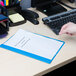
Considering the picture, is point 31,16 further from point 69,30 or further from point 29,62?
point 29,62

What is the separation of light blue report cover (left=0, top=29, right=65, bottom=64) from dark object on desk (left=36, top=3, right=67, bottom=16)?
34 centimetres

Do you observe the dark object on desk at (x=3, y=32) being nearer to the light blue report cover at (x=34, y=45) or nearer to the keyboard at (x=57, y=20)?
the light blue report cover at (x=34, y=45)

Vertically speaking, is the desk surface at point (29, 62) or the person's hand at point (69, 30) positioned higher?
the person's hand at point (69, 30)

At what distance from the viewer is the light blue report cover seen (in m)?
0.81

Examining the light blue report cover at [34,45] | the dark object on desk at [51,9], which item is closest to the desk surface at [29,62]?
the light blue report cover at [34,45]

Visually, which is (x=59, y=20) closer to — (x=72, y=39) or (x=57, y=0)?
(x=72, y=39)

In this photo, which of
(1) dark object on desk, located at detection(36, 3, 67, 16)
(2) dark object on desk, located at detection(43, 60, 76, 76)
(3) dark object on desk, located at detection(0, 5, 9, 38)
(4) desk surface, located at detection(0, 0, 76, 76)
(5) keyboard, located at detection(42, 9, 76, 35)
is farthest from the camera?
Answer: (2) dark object on desk, located at detection(43, 60, 76, 76)

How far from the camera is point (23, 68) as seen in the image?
2.39ft

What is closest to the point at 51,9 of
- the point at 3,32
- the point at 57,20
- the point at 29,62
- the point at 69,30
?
the point at 57,20

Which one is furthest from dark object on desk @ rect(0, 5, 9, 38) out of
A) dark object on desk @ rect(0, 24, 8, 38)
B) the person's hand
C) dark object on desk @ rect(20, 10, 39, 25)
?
the person's hand

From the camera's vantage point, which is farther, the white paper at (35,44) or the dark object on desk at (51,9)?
the dark object on desk at (51,9)

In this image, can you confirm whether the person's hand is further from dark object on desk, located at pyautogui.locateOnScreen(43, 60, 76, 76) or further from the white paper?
dark object on desk, located at pyautogui.locateOnScreen(43, 60, 76, 76)

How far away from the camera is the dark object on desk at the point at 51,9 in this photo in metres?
1.24

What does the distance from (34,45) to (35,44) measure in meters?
0.01
